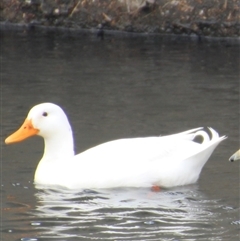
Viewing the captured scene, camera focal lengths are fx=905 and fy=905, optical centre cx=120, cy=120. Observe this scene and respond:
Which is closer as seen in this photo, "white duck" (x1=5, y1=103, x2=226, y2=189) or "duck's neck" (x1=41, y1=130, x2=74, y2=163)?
"white duck" (x1=5, y1=103, x2=226, y2=189)

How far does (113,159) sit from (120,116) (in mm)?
2501

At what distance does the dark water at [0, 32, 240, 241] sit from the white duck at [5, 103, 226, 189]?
14cm

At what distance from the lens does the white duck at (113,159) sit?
8945mm

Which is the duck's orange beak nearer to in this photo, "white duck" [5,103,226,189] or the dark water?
"white duck" [5,103,226,189]

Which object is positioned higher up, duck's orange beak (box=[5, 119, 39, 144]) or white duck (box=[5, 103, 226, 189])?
duck's orange beak (box=[5, 119, 39, 144])

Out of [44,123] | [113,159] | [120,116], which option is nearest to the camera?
[113,159]

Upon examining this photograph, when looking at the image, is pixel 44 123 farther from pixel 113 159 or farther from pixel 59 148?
pixel 113 159

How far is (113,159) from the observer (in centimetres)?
898

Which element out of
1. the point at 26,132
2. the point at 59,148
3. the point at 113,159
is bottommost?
the point at 113,159

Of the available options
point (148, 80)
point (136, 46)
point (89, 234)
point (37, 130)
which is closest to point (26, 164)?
point (37, 130)

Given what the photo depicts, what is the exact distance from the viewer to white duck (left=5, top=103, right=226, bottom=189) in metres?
8.95

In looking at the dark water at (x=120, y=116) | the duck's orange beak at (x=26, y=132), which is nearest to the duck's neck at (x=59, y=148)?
the duck's orange beak at (x=26, y=132)

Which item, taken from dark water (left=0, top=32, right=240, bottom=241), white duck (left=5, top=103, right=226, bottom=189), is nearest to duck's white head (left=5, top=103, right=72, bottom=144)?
white duck (left=5, top=103, right=226, bottom=189)

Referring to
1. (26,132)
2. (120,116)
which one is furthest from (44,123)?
(120,116)
